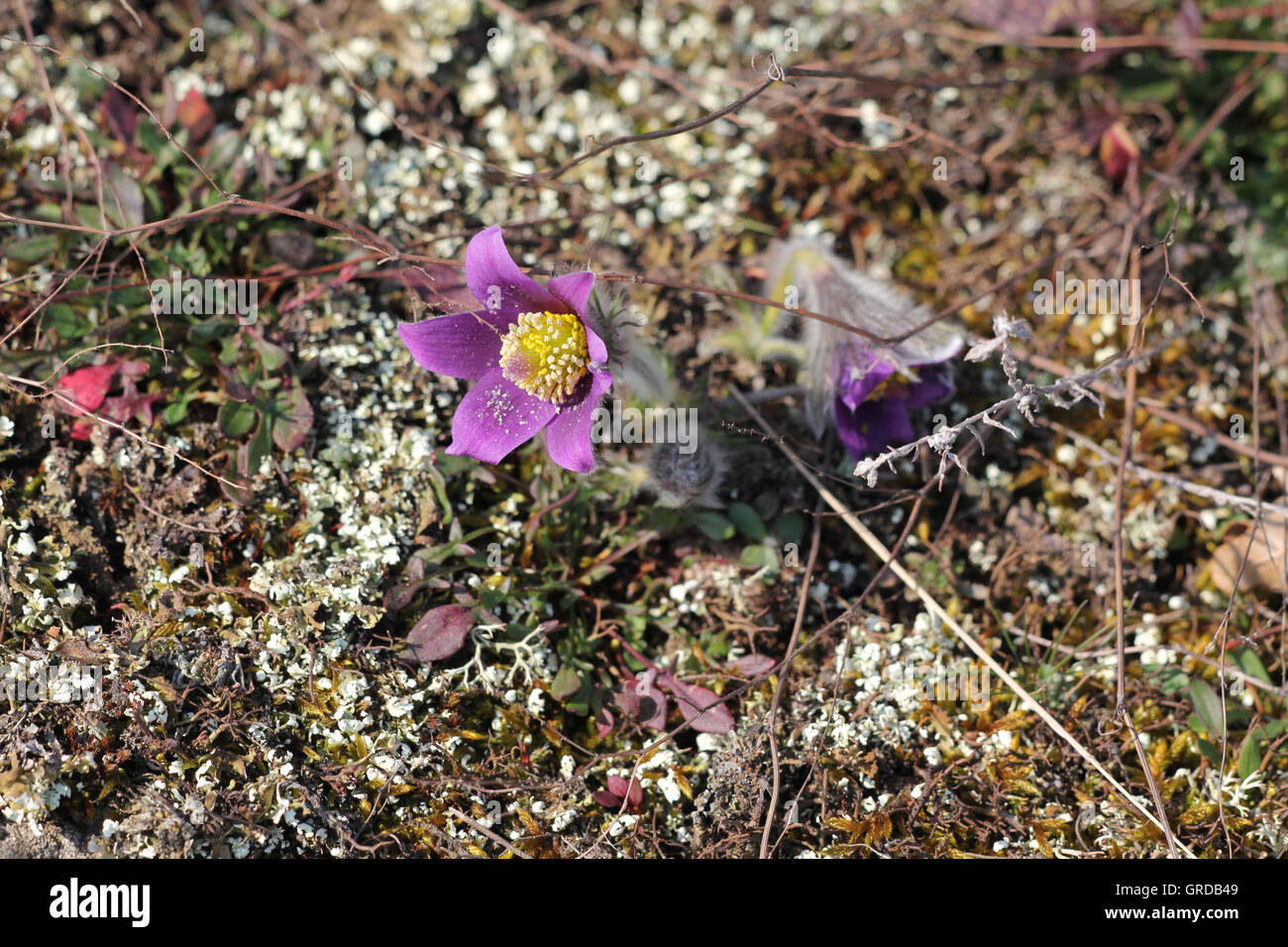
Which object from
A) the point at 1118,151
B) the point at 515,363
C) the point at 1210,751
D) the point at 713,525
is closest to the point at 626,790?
the point at 713,525

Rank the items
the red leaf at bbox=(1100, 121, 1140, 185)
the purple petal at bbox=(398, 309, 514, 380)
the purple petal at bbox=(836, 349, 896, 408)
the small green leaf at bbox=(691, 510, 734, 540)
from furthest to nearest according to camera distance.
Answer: the red leaf at bbox=(1100, 121, 1140, 185) < the small green leaf at bbox=(691, 510, 734, 540) < the purple petal at bbox=(836, 349, 896, 408) < the purple petal at bbox=(398, 309, 514, 380)

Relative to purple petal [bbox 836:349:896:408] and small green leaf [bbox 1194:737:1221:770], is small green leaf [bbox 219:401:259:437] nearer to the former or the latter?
purple petal [bbox 836:349:896:408]

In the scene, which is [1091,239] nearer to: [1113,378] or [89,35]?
[1113,378]

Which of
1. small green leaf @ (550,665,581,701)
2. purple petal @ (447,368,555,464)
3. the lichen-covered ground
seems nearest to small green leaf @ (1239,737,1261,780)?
the lichen-covered ground

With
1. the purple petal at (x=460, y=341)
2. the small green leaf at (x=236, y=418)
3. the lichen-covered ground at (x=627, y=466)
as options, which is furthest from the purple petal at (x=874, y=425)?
the small green leaf at (x=236, y=418)

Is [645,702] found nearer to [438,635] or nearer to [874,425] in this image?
[438,635]

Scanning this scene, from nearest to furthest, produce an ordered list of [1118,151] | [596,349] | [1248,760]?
[596,349] < [1248,760] < [1118,151]

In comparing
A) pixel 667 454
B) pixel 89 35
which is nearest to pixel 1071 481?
pixel 667 454
